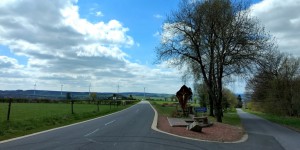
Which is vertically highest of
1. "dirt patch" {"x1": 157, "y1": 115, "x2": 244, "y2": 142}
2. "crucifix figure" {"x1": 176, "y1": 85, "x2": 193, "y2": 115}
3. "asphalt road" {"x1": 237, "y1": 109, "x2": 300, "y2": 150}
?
"crucifix figure" {"x1": 176, "y1": 85, "x2": 193, "y2": 115}

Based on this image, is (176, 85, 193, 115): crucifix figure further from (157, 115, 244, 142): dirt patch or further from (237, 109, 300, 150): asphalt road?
(157, 115, 244, 142): dirt patch

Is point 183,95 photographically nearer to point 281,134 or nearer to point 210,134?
point 281,134

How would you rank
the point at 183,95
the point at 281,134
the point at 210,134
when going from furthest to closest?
the point at 183,95
the point at 281,134
the point at 210,134

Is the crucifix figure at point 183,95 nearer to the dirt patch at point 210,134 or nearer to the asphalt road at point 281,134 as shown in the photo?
the asphalt road at point 281,134

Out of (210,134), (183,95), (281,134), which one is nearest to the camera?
(210,134)

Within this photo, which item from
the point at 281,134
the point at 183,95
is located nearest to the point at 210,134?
the point at 281,134

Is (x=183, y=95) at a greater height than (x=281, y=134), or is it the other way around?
(x=183, y=95)

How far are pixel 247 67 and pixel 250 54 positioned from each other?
1.54m

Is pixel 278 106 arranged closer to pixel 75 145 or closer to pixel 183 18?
pixel 183 18

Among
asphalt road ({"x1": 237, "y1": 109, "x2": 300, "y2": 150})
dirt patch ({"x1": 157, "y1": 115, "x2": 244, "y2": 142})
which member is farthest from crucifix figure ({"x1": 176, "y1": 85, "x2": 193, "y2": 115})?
dirt patch ({"x1": 157, "y1": 115, "x2": 244, "y2": 142})

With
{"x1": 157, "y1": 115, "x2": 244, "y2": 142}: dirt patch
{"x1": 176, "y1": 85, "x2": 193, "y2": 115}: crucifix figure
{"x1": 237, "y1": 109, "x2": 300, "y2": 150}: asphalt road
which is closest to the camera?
{"x1": 237, "y1": 109, "x2": 300, "y2": 150}: asphalt road

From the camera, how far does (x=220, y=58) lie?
3250 centimetres

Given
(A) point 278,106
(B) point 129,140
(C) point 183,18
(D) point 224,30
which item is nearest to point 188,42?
(C) point 183,18

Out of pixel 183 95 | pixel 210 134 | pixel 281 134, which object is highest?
pixel 183 95
